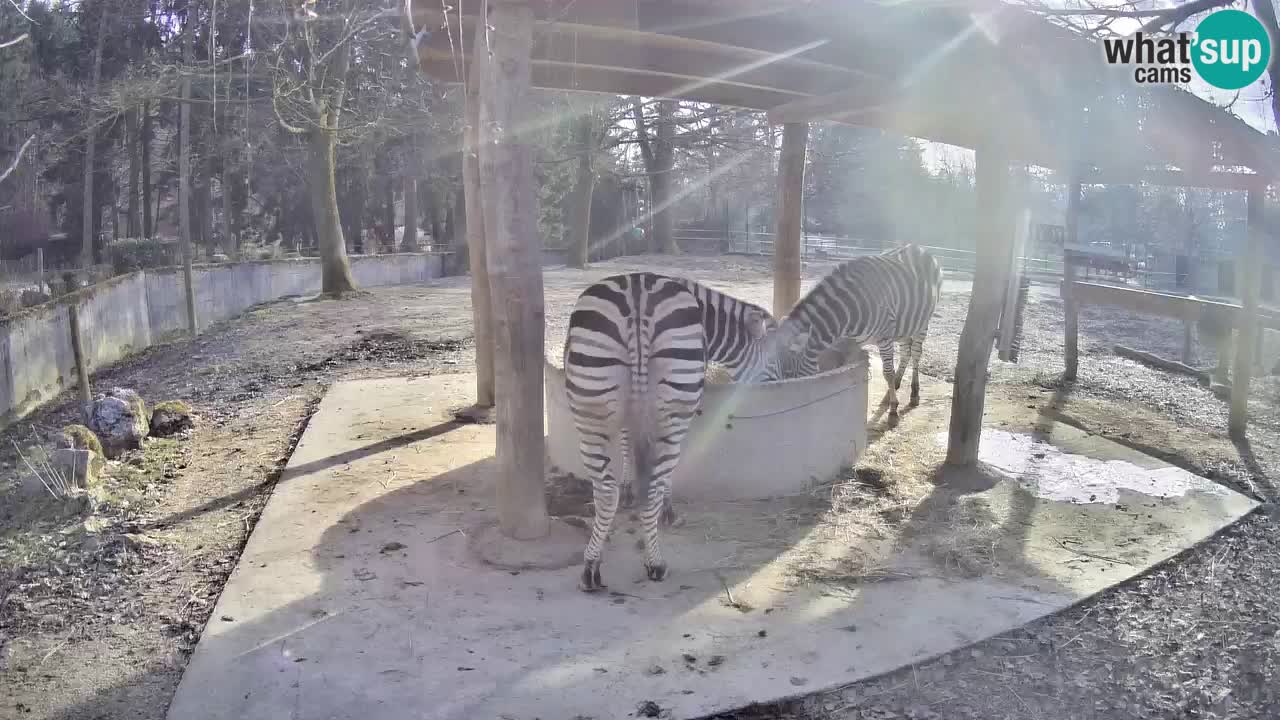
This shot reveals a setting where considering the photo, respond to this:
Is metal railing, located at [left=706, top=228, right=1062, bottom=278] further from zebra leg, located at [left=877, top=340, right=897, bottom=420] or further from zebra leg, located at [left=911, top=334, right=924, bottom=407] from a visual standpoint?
zebra leg, located at [left=877, top=340, right=897, bottom=420]

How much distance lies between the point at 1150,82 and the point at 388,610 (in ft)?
21.4

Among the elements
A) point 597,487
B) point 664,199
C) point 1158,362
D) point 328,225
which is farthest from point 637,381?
point 664,199

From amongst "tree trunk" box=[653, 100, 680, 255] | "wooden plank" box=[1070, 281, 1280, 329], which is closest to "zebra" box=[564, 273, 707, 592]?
"wooden plank" box=[1070, 281, 1280, 329]

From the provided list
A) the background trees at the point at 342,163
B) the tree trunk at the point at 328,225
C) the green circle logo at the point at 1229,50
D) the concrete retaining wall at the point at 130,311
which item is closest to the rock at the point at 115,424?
the concrete retaining wall at the point at 130,311

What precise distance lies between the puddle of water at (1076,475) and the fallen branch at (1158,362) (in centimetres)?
385

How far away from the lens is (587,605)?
453 cm

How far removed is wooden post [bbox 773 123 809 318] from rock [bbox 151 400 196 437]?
5.94 metres

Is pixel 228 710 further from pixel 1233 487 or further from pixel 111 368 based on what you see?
pixel 111 368

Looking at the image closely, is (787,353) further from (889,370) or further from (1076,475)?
(1076,475)

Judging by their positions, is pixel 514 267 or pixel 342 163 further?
pixel 342 163

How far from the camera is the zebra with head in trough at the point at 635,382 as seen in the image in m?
4.86

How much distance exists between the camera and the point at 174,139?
26.1 metres

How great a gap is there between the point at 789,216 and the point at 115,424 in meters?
6.68

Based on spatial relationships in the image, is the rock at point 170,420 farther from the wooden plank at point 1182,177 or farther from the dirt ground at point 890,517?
the wooden plank at point 1182,177
